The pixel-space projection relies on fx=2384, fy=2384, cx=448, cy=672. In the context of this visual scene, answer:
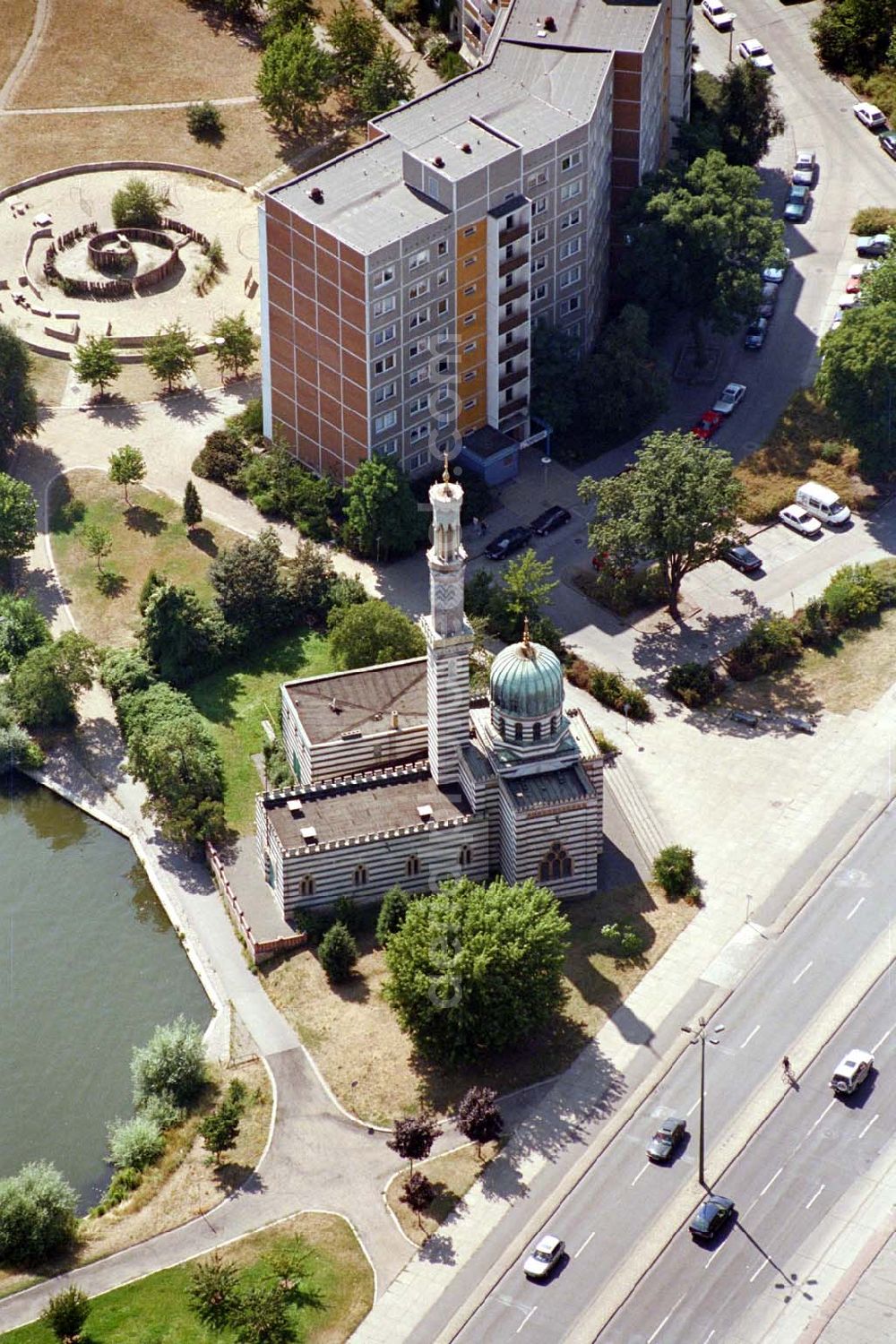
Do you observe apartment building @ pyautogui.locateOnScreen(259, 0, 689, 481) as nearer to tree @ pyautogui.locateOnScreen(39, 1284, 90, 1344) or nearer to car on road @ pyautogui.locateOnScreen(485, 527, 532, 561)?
car on road @ pyautogui.locateOnScreen(485, 527, 532, 561)

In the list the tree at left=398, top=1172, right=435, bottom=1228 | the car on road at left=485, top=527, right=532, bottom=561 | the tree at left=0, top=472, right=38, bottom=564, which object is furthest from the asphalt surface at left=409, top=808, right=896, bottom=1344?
the tree at left=0, top=472, right=38, bottom=564

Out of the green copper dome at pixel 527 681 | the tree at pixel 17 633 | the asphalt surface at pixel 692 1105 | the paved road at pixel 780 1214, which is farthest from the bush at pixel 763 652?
the tree at pixel 17 633

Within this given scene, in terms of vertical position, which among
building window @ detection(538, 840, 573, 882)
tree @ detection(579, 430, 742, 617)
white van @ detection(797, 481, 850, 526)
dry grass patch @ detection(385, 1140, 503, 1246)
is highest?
tree @ detection(579, 430, 742, 617)

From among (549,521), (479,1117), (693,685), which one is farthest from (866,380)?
(479,1117)

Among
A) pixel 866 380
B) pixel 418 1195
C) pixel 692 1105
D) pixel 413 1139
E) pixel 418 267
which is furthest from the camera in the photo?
pixel 866 380

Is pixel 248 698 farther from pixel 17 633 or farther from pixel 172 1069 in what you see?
pixel 172 1069

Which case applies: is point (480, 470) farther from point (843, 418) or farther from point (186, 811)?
point (186, 811)

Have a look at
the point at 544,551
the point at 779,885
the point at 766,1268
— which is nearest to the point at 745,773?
the point at 779,885

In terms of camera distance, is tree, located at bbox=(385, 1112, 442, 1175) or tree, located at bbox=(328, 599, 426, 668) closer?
tree, located at bbox=(385, 1112, 442, 1175)
